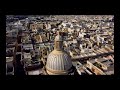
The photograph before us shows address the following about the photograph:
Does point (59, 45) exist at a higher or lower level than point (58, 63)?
higher

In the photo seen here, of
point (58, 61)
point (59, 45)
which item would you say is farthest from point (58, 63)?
point (59, 45)

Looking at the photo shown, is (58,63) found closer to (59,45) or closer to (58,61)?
(58,61)
